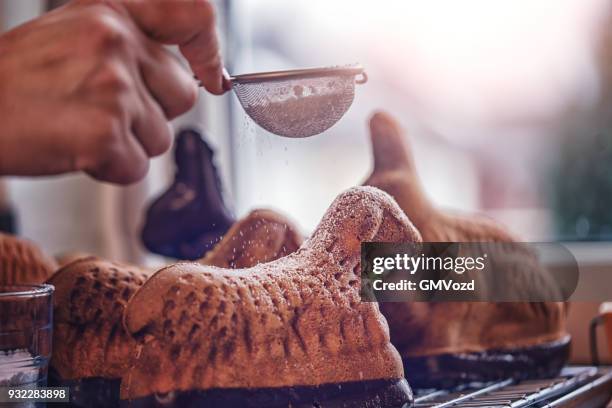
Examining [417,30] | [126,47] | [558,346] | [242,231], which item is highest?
[417,30]

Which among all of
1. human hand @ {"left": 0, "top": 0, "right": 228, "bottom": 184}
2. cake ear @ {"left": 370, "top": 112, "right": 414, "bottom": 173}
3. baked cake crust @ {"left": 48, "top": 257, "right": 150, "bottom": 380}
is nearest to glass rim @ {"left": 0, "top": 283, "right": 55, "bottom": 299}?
baked cake crust @ {"left": 48, "top": 257, "right": 150, "bottom": 380}

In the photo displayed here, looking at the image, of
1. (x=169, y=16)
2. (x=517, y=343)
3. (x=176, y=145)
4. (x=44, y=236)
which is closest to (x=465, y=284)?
(x=517, y=343)

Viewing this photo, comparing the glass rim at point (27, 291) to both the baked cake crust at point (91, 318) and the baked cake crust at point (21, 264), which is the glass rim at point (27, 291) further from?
the baked cake crust at point (21, 264)

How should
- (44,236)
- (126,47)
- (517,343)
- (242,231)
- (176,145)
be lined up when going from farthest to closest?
(44,236) < (176,145) < (517,343) < (242,231) < (126,47)

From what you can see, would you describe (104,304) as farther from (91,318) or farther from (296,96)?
(296,96)

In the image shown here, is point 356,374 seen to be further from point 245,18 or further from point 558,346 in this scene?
point 245,18

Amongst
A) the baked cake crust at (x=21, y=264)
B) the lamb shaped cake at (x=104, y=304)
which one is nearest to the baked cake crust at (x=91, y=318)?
the lamb shaped cake at (x=104, y=304)

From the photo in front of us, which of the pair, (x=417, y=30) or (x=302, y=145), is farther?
(x=417, y=30)

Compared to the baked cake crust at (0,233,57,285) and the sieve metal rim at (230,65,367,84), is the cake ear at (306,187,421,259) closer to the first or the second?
the sieve metal rim at (230,65,367,84)
